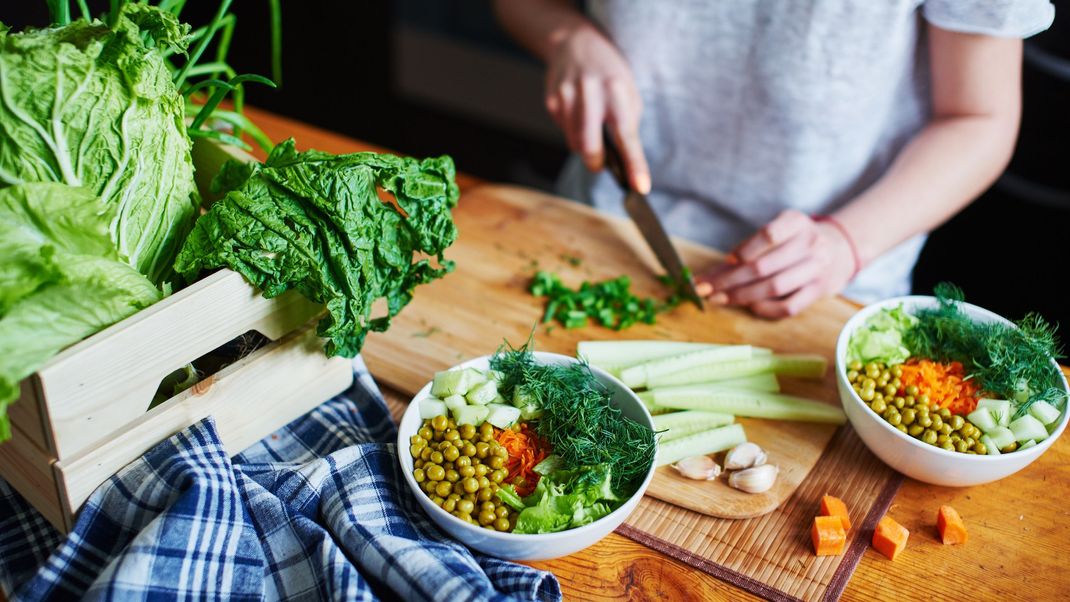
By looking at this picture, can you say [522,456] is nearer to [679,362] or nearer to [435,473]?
[435,473]

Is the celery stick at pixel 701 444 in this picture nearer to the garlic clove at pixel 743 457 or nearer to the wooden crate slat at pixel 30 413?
the garlic clove at pixel 743 457

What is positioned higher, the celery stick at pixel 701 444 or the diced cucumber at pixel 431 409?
the diced cucumber at pixel 431 409

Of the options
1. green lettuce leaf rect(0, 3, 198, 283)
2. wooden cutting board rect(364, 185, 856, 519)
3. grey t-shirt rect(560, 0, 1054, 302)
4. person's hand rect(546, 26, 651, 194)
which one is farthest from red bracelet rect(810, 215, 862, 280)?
green lettuce leaf rect(0, 3, 198, 283)

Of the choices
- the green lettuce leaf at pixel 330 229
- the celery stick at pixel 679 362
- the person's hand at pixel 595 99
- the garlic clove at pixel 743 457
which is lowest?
the garlic clove at pixel 743 457

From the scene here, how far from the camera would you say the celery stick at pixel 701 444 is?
4.55 feet

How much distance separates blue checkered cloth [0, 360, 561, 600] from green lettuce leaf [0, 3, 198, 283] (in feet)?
0.97

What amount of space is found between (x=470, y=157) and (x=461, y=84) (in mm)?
547

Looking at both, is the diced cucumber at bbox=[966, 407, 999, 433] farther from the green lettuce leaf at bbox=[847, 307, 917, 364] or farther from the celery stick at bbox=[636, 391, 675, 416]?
the celery stick at bbox=[636, 391, 675, 416]

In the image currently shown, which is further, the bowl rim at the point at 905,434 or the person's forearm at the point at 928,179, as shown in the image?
the person's forearm at the point at 928,179

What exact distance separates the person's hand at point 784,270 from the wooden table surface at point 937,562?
1.51ft

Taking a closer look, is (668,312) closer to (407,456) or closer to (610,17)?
(407,456)

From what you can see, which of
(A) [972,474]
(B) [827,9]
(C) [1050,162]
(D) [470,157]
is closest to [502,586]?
(A) [972,474]

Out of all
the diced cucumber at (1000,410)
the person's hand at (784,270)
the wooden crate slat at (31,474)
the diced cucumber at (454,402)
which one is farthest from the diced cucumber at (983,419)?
the wooden crate slat at (31,474)

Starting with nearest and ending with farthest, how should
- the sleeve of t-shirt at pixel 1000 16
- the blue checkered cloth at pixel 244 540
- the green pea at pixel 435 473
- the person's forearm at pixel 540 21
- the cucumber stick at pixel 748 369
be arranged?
the blue checkered cloth at pixel 244 540 < the green pea at pixel 435 473 < the cucumber stick at pixel 748 369 < the sleeve of t-shirt at pixel 1000 16 < the person's forearm at pixel 540 21
